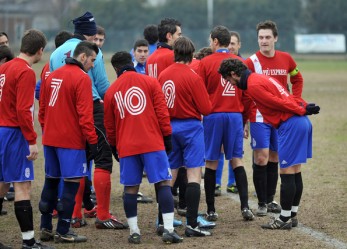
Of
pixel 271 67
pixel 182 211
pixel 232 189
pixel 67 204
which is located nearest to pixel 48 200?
pixel 67 204

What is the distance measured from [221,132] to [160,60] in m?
1.33

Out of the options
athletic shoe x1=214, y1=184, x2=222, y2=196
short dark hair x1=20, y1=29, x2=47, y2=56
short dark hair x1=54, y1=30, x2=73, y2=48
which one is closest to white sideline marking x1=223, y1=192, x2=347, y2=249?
athletic shoe x1=214, y1=184, x2=222, y2=196

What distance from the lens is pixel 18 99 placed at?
26.2 ft

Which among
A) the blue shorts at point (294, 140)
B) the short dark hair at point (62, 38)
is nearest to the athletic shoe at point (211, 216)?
the blue shorts at point (294, 140)

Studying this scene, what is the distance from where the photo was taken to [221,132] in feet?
32.2

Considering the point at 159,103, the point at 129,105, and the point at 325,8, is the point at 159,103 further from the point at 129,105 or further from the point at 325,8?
the point at 325,8

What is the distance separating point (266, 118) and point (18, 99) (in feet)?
9.59

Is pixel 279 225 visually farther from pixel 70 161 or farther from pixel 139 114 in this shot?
pixel 70 161

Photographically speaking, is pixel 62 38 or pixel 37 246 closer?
pixel 37 246

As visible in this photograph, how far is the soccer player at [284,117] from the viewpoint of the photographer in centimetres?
883

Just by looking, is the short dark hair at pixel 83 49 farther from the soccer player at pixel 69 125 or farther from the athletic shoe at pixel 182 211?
the athletic shoe at pixel 182 211

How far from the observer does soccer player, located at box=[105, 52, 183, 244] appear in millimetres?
8336

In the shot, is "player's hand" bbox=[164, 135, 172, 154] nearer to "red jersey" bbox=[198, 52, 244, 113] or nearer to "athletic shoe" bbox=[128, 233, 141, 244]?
"athletic shoe" bbox=[128, 233, 141, 244]

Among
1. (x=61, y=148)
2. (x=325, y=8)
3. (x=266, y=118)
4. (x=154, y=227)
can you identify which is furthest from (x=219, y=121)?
(x=325, y=8)
